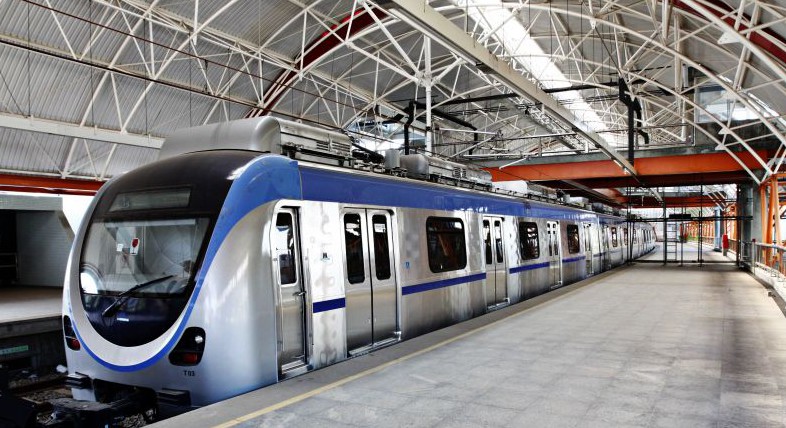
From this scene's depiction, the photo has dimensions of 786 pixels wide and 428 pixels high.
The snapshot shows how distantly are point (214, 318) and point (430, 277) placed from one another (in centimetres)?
480

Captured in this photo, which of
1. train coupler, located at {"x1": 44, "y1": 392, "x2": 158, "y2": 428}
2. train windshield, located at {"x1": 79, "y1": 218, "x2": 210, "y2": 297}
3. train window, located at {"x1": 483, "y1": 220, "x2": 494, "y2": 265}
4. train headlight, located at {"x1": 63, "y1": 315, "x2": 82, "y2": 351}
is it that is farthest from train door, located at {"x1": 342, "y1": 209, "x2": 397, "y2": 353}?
train window, located at {"x1": 483, "y1": 220, "x2": 494, "y2": 265}

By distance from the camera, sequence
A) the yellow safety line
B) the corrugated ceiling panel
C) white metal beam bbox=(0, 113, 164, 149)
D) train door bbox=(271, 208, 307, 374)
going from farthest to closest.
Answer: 1. the corrugated ceiling panel
2. white metal beam bbox=(0, 113, 164, 149)
3. train door bbox=(271, 208, 307, 374)
4. the yellow safety line

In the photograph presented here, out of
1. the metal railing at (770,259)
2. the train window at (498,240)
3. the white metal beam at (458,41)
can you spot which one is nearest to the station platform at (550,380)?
the train window at (498,240)

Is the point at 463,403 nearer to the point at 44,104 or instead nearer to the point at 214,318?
the point at 214,318

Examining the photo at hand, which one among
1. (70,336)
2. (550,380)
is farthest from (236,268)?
(550,380)

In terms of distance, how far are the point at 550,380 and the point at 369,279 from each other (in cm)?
278

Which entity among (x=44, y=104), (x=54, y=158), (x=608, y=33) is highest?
(x=608, y=33)

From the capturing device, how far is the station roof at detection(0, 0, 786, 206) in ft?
65.8

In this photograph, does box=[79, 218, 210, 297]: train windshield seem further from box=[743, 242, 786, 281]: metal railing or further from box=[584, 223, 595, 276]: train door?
box=[584, 223, 595, 276]: train door

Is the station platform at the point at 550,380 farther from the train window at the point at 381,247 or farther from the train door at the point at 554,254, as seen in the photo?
the train door at the point at 554,254

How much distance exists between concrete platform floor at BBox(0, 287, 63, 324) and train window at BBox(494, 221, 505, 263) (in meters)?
8.58

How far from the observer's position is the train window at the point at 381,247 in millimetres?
8445

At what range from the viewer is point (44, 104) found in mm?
23656

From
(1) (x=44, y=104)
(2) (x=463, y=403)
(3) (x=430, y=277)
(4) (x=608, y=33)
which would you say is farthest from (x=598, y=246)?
(1) (x=44, y=104)
